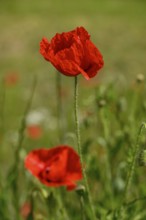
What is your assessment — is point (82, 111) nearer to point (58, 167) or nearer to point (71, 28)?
point (58, 167)

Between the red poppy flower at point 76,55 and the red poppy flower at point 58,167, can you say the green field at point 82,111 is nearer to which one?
the red poppy flower at point 58,167

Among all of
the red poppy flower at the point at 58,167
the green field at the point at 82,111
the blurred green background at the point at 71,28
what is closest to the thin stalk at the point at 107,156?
the green field at the point at 82,111

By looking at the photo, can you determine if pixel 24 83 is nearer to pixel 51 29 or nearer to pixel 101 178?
pixel 51 29

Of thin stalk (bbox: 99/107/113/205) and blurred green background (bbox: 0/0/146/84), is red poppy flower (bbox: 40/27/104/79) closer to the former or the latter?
thin stalk (bbox: 99/107/113/205)

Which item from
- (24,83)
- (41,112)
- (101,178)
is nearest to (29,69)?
(24,83)

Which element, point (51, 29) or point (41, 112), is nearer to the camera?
point (41, 112)

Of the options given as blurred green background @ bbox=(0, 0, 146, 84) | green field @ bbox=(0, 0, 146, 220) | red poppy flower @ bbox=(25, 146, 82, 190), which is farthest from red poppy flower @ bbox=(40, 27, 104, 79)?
blurred green background @ bbox=(0, 0, 146, 84)
